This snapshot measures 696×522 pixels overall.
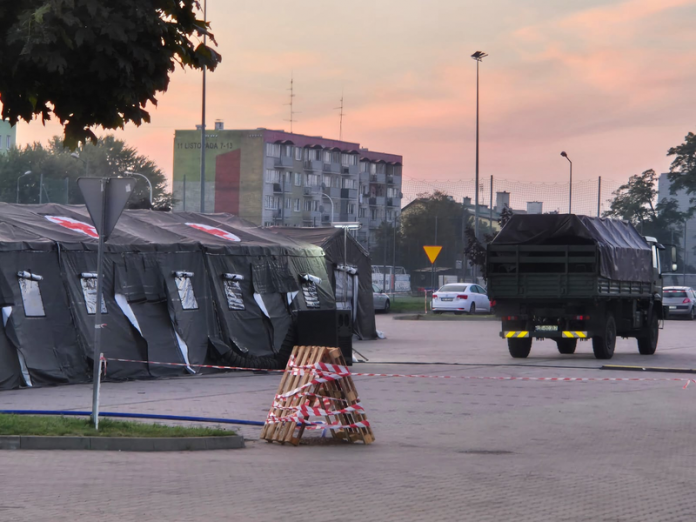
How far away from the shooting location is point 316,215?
12644cm

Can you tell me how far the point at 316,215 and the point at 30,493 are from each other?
389 ft

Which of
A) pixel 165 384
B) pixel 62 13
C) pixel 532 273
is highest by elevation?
pixel 62 13

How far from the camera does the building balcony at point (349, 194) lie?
131m

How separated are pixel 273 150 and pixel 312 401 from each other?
108m

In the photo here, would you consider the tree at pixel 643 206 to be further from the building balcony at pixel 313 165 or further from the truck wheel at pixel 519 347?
the truck wheel at pixel 519 347

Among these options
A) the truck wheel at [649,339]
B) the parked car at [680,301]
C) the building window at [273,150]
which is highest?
the building window at [273,150]

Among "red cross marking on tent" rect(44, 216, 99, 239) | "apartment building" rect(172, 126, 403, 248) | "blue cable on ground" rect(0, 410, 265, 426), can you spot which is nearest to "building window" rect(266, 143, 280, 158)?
"apartment building" rect(172, 126, 403, 248)

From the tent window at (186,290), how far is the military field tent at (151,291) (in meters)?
0.02

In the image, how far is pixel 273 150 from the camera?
118 meters

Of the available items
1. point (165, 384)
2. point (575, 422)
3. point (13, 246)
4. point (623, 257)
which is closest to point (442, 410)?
point (575, 422)

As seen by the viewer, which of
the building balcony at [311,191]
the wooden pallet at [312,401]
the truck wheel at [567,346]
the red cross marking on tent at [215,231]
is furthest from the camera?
the building balcony at [311,191]

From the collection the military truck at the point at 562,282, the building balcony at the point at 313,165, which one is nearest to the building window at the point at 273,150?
the building balcony at the point at 313,165

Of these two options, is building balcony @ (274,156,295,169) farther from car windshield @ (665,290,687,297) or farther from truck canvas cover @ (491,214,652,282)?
truck canvas cover @ (491,214,652,282)

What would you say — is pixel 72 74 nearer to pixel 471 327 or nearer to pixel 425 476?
pixel 425 476
